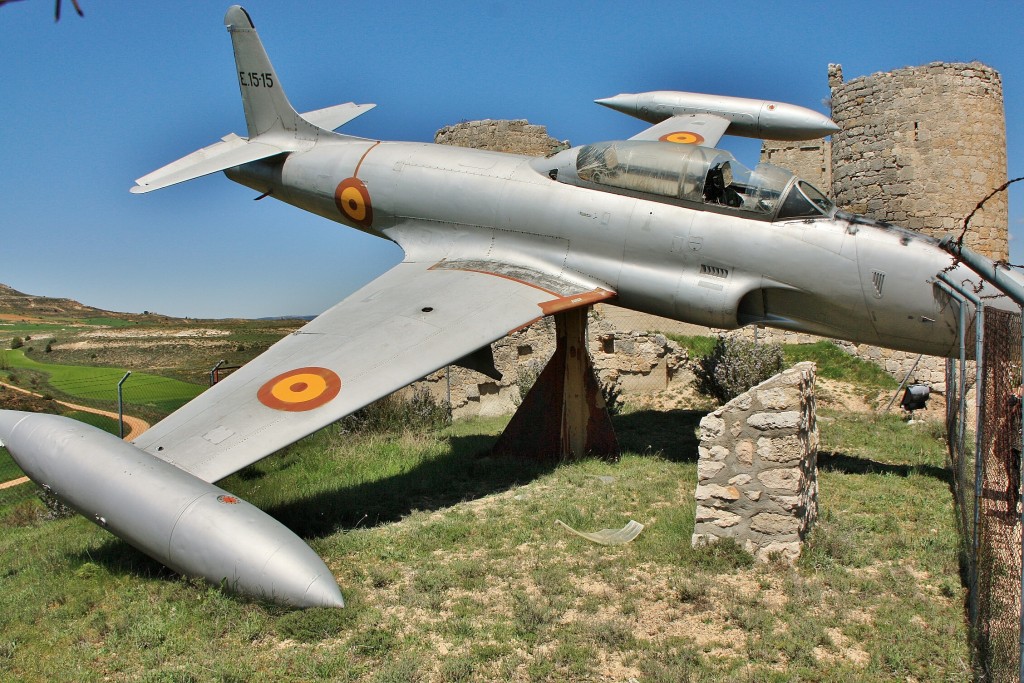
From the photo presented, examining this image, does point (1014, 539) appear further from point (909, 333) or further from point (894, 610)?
point (909, 333)

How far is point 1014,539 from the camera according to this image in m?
5.28

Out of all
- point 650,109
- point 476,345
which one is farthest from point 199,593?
point 650,109

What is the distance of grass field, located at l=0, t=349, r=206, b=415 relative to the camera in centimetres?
1446

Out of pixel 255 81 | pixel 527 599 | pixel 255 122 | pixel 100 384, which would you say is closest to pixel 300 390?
pixel 527 599

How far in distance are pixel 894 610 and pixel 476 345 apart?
4.39 meters

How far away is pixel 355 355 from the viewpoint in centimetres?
769

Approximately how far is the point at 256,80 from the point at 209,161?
1704mm

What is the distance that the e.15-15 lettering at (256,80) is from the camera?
490 inches

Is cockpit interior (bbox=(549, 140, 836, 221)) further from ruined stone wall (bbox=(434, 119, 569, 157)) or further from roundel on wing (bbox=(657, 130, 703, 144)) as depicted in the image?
ruined stone wall (bbox=(434, 119, 569, 157))

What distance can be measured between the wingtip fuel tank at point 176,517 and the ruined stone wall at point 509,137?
1577 cm

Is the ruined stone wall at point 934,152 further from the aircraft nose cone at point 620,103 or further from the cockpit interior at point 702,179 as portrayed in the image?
the cockpit interior at point 702,179

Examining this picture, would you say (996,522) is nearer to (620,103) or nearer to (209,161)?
(620,103)

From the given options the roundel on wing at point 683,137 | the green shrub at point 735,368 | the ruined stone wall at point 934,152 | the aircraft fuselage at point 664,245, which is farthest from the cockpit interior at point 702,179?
the ruined stone wall at point 934,152

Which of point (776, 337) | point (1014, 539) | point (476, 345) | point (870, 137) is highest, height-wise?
point (870, 137)
